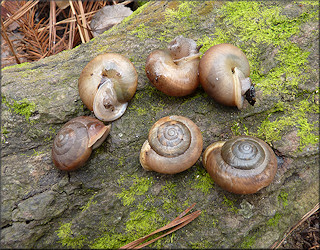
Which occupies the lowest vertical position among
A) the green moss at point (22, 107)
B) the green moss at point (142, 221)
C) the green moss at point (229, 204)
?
the green moss at point (229, 204)

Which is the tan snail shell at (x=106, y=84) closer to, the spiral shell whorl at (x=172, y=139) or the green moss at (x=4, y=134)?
the spiral shell whorl at (x=172, y=139)

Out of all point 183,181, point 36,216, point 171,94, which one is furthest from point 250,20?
point 36,216

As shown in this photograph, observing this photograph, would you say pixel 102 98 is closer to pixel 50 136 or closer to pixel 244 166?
pixel 50 136

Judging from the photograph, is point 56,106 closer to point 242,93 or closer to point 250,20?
point 242,93

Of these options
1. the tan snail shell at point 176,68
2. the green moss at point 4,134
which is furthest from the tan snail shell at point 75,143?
the tan snail shell at point 176,68

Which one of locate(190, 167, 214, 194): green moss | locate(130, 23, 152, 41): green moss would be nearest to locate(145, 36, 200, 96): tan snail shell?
locate(130, 23, 152, 41): green moss

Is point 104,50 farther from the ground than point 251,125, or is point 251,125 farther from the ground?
point 104,50

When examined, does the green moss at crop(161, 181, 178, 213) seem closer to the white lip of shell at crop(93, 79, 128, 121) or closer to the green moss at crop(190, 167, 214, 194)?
the green moss at crop(190, 167, 214, 194)

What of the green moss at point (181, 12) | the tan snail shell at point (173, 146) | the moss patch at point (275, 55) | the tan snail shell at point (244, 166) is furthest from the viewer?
the green moss at point (181, 12)
